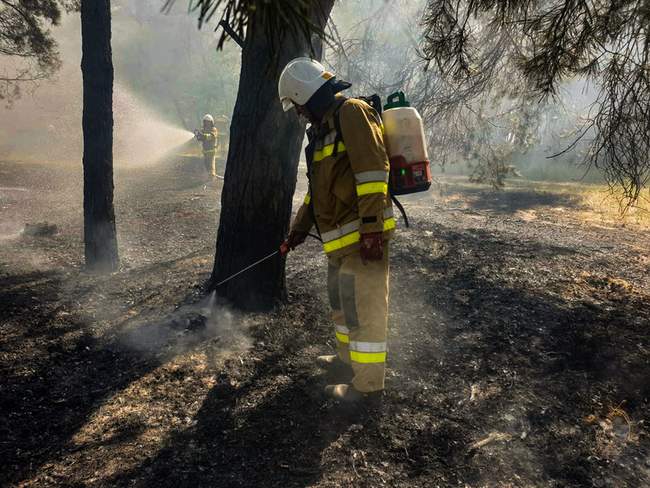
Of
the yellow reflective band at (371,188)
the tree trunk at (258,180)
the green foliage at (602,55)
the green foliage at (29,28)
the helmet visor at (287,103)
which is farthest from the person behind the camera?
the green foliage at (29,28)

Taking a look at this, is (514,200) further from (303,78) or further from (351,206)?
(303,78)

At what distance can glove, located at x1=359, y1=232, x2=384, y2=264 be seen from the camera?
265cm

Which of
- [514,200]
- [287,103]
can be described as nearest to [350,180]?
[287,103]

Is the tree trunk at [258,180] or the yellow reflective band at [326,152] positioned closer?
the yellow reflective band at [326,152]

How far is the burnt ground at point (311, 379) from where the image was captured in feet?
7.43

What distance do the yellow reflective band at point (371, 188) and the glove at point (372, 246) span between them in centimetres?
26

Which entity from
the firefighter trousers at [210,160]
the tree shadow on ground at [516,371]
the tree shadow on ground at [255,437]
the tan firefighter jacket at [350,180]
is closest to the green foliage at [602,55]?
the tree shadow on ground at [516,371]

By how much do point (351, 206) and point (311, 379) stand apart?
130 centimetres

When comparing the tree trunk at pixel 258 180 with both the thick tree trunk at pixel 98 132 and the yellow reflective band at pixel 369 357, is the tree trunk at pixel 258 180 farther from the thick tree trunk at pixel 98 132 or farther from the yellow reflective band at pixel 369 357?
the thick tree trunk at pixel 98 132

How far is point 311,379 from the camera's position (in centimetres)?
308

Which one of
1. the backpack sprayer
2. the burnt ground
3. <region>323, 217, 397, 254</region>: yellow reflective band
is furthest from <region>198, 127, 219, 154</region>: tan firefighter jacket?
<region>323, 217, 397, 254</region>: yellow reflective band

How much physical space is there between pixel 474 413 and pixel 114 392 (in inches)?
94.3

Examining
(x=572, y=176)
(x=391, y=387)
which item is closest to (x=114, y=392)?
(x=391, y=387)

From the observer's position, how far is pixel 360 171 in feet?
8.63
